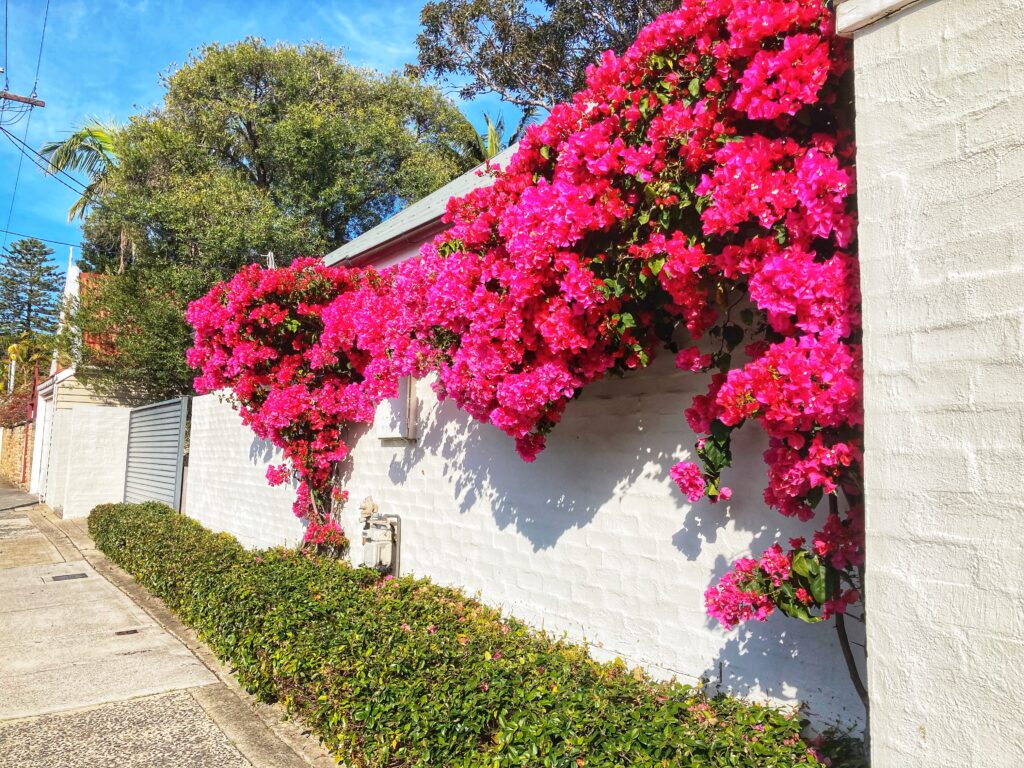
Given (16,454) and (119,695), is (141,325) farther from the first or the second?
(16,454)

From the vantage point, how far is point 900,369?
2.06 meters

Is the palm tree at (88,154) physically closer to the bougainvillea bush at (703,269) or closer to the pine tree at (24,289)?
the bougainvillea bush at (703,269)

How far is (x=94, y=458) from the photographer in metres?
14.1

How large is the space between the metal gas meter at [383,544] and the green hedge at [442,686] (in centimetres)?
11

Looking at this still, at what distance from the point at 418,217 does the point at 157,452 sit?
778cm

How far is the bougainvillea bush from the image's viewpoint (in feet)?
8.73

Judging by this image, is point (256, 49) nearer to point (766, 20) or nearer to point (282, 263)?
point (282, 263)

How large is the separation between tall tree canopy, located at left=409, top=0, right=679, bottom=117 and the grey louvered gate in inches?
384

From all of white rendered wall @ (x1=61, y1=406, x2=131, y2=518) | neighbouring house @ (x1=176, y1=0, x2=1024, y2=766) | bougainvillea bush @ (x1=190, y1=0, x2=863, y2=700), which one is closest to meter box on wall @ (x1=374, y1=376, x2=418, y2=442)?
bougainvillea bush @ (x1=190, y1=0, x2=863, y2=700)

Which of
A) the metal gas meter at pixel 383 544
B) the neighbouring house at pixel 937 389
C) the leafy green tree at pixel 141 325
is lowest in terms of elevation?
the metal gas meter at pixel 383 544

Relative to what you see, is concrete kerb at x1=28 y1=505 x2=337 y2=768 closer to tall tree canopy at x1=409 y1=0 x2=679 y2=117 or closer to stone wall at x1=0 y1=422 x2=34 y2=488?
tall tree canopy at x1=409 y1=0 x2=679 y2=117

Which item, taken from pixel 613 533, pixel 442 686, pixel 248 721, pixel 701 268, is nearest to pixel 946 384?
pixel 701 268

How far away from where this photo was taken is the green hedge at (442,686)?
2790 mm

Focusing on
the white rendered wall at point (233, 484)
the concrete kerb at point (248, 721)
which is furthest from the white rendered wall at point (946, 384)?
the white rendered wall at point (233, 484)
